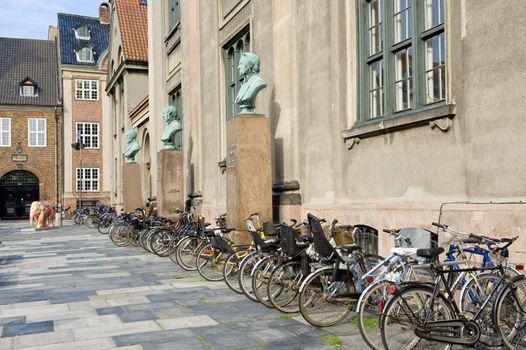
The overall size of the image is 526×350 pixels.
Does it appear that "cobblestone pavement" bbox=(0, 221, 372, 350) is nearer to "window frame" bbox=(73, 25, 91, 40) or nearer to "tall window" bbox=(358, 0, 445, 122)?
"tall window" bbox=(358, 0, 445, 122)

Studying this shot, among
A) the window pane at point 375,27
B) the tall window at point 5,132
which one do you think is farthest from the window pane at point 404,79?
the tall window at point 5,132

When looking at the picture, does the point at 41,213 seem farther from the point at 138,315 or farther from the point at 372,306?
the point at 372,306

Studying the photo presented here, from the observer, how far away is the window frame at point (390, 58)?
817 centimetres

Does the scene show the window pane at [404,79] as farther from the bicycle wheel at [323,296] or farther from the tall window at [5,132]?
the tall window at [5,132]

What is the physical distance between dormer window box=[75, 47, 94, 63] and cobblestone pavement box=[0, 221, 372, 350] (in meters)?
41.3

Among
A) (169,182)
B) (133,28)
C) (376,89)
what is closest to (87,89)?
(133,28)

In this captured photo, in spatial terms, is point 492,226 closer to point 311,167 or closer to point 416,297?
point 416,297

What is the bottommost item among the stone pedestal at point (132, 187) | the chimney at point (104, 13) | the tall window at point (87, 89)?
the stone pedestal at point (132, 187)

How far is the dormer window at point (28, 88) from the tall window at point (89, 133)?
447cm

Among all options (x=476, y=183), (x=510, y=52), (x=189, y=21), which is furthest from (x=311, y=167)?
(x=189, y=21)

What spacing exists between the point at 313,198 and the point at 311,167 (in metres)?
0.58

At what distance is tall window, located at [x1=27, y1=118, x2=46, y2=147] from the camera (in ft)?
157

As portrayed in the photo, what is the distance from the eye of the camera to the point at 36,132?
4803 cm

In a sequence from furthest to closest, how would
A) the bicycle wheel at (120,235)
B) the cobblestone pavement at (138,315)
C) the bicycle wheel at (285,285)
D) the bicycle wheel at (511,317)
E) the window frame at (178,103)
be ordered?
1. the window frame at (178,103)
2. the bicycle wheel at (120,235)
3. the bicycle wheel at (285,285)
4. the cobblestone pavement at (138,315)
5. the bicycle wheel at (511,317)
